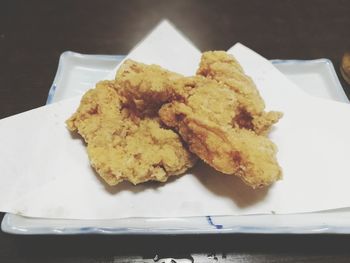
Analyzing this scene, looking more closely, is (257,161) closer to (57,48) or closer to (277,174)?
(277,174)

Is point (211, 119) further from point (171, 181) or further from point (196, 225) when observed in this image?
point (196, 225)

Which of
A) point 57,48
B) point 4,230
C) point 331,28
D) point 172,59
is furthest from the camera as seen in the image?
point 331,28

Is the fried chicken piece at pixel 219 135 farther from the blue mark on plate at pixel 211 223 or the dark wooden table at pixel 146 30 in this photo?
the dark wooden table at pixel 146 30

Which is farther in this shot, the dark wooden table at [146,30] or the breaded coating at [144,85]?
the dark wooden table at [146,30]

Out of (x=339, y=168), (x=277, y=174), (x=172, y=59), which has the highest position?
(x=172, y=59)

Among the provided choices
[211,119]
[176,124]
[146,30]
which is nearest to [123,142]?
[176,124]

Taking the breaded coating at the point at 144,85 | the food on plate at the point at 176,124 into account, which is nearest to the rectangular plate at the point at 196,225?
the food on plate at the point at 176,124

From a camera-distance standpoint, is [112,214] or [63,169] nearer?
[112,214]

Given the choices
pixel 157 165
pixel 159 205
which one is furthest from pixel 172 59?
pixel 159 205
